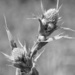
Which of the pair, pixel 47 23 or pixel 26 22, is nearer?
pixel 47 23

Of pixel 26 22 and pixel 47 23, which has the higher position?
pixel 47 23

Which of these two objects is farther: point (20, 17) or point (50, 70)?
point (20, 17)

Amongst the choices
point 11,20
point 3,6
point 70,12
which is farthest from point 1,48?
point 70,12

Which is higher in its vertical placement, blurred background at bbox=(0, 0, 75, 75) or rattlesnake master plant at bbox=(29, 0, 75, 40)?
rattlesnake master plant at bbox=(29, 0, 75, 40)

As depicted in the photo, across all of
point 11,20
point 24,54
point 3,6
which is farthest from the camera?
point 3,6

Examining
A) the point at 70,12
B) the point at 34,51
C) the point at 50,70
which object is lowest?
the point at 70,12

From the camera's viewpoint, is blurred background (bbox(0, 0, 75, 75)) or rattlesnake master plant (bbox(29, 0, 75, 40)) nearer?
rattlesnake master plant (bbox(29, 0, 75, 40))

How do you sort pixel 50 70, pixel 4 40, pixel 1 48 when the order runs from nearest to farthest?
1. pixel 50 70
2. pixel 1 48
3. pixel 4 40

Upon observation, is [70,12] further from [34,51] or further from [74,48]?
[34,51]

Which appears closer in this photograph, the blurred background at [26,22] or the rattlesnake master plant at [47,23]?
the rattlesnake master plant at [47,23]

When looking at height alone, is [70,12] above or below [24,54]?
below

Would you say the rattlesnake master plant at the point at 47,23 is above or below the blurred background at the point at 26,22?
above
